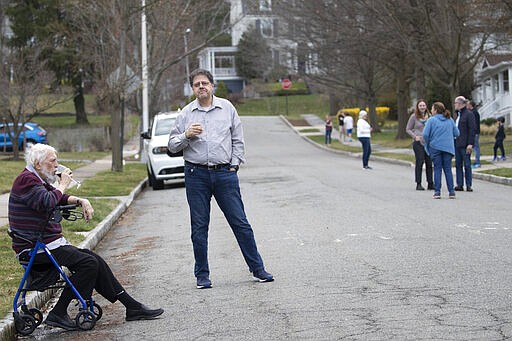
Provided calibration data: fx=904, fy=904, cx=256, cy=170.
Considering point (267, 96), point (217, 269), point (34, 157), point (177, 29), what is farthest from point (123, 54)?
point (267, 96)

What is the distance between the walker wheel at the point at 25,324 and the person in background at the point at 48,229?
0.46ft

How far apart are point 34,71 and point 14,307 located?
108ft

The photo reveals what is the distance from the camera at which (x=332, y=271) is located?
909 centimetres

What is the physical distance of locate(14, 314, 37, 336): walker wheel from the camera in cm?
698

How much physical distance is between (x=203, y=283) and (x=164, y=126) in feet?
52.5

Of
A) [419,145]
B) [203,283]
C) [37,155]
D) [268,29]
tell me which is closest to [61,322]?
[37,155]

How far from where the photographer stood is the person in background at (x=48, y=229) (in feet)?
23.0

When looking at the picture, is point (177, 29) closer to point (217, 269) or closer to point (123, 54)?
point (123, 54)

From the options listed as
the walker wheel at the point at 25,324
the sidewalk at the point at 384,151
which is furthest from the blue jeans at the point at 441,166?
the walker wheel at the point at 25,324

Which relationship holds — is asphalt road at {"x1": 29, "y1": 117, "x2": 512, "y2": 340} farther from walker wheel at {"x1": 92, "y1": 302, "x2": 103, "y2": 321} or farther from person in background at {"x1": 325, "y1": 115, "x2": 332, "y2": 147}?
person in background at {"x1": 325, "y1": 115, "x2": 332, "y2": 147}

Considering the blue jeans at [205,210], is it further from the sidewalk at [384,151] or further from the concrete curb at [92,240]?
the sidewalk at [384,151]

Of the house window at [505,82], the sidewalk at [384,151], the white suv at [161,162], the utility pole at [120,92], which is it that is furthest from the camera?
the house window at [505,82]

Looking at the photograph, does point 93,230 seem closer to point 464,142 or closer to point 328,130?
point 464,142

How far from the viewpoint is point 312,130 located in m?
61.8
